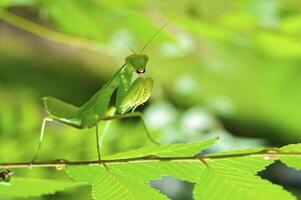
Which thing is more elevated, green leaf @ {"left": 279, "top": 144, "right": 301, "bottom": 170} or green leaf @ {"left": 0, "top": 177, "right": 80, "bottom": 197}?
Answer: green leaf @ {"left": 279, "top": 144, "right": 301, "bottom": 170}

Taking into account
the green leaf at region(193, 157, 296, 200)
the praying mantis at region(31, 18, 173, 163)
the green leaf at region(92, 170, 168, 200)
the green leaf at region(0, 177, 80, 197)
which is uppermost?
the praying mantis at region(31, 18, 173, 163)

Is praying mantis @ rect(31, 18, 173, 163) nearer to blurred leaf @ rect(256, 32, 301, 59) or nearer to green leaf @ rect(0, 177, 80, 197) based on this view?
green leaf @ rect(0, 177, 80, 197)

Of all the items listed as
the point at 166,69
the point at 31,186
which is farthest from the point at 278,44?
the point at 31,186

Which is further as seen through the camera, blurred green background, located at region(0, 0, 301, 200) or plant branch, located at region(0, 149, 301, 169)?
blurred green background, located at region(0, 0, 301, 200)

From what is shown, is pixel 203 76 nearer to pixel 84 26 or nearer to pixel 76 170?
pixel 84 26

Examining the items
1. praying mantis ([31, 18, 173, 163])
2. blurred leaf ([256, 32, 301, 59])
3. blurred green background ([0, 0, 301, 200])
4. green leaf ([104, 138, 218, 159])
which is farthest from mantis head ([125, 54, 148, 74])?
blurred leaf ([256, 32, 301, 59])

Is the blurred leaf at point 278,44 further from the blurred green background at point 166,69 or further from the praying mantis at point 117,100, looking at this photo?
the praying mantis at point 117,100
